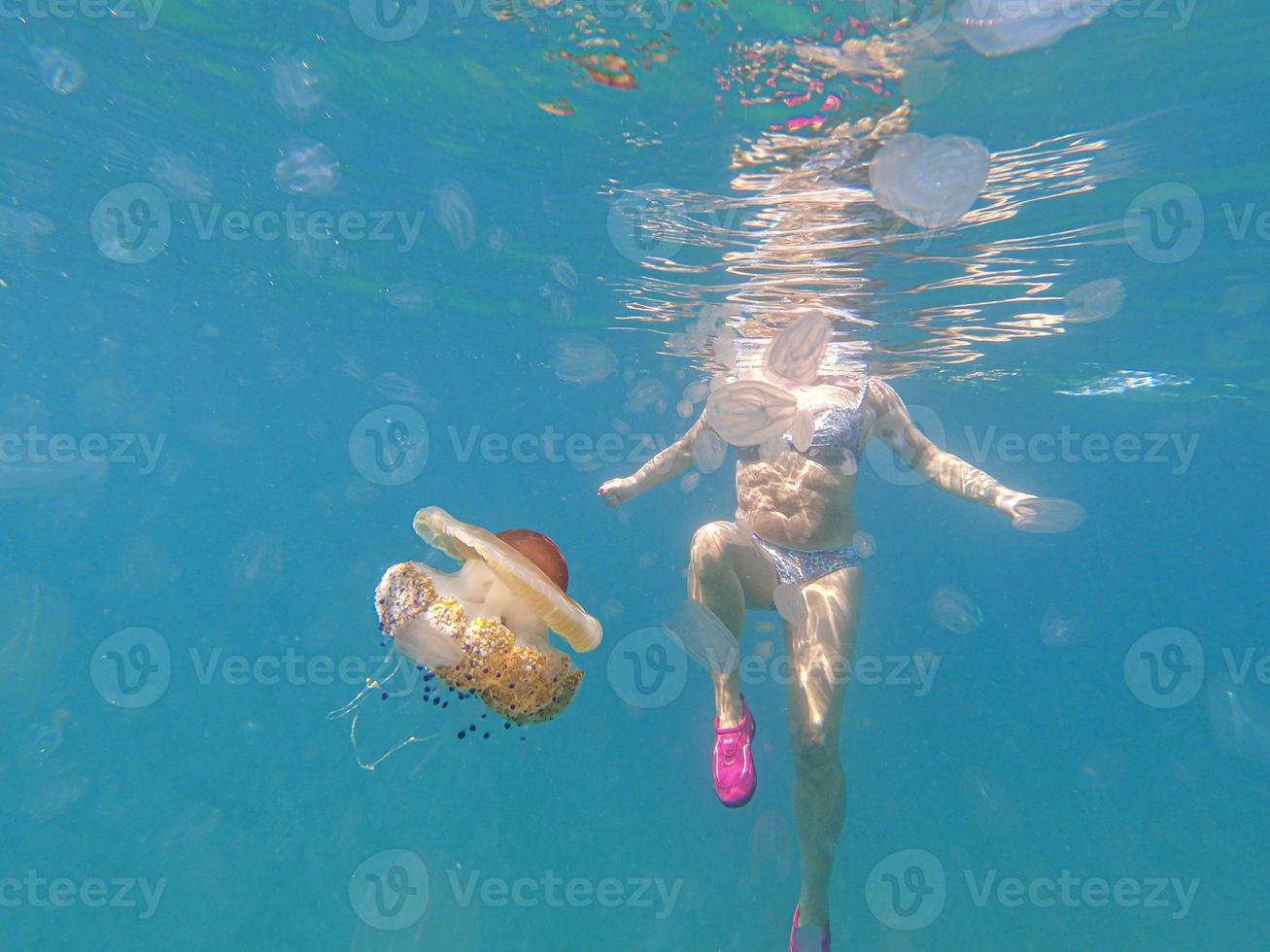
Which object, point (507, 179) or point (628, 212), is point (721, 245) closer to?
point (628, 212)

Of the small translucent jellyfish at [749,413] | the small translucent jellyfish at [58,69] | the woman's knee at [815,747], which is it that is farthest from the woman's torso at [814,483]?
the small translucent jellyfish at [58,69]

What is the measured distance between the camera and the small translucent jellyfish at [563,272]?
1271 centimetres

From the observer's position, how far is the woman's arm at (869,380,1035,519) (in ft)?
14.6

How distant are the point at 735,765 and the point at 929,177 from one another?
6.56m

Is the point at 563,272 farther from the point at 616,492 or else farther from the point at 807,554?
the point at 807,554

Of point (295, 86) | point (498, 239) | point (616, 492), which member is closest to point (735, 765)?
point (616, 492)

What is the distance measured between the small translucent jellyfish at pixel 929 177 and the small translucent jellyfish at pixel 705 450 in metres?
3.32

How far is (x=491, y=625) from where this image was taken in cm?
261

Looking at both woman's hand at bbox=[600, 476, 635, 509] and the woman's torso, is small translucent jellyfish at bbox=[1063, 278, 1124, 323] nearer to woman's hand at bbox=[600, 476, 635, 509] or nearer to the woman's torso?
the woman's torso

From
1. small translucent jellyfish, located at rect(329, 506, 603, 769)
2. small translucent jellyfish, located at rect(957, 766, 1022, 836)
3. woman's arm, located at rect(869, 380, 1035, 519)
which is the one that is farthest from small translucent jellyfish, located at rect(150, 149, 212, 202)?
small translucent jellyfish, located at rect(957, 766, 1022, 836)

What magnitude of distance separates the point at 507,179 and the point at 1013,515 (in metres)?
8.04

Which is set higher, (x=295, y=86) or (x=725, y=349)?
(x=725, y=349)

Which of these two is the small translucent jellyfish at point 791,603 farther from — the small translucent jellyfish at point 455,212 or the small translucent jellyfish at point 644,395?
the small translucent jellyfish at point 644,395

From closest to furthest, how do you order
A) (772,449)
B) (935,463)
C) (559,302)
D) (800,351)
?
1. (935,463)
2. (772,449)
3. (800,351)
4. (559,302)
